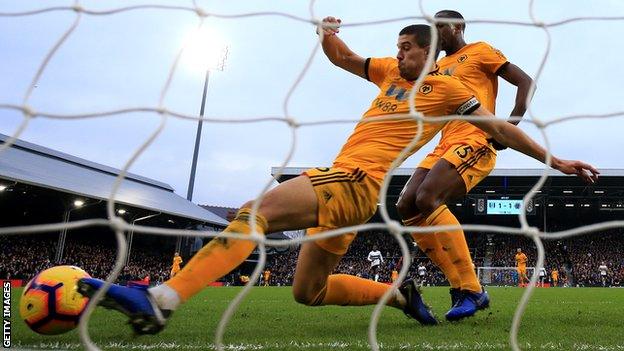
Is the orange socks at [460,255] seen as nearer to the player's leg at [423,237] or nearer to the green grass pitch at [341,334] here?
the player's leg at [423,237]

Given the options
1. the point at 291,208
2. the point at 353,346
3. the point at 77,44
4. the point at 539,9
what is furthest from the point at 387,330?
the point at 77,44

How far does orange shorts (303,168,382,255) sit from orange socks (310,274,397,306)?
32.2 inches

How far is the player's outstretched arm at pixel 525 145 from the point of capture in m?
2.57

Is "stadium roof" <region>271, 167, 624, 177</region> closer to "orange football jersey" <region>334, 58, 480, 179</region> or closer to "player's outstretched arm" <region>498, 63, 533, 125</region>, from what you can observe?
"player's outstretched arm" <region>498, 63, 533, 125</region>

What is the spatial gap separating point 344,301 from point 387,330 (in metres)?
0.32

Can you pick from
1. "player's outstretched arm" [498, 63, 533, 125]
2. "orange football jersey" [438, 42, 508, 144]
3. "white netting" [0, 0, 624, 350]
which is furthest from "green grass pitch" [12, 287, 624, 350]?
"player's outstretched arm" [498, 63, 533, 125]

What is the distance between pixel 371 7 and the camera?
3.97 m

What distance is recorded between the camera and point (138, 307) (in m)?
1.97

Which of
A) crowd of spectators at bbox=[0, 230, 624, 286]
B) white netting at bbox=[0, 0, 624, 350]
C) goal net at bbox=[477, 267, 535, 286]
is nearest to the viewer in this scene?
white netting at bbox=[0, 0, 624, 350]

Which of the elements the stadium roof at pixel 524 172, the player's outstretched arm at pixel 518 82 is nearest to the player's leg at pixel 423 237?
the player's outstretched arm at pixel 518 82

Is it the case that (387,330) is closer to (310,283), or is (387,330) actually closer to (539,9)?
(310,283)

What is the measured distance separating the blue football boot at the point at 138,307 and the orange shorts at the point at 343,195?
30.9 inches

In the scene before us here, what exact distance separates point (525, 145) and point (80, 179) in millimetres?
21744

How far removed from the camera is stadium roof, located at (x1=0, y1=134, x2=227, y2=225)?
1784 cm
